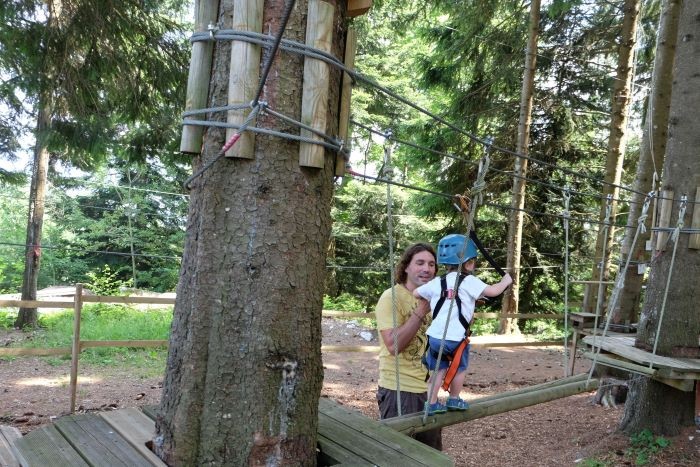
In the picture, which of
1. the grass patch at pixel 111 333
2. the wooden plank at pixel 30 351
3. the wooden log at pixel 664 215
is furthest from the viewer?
the grass patch at pixel 111 333

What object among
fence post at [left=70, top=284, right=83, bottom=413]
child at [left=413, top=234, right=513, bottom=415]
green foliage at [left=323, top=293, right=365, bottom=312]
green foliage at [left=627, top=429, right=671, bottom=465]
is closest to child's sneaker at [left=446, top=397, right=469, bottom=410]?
child at [left=413, top=234, right=513, bottom=415]

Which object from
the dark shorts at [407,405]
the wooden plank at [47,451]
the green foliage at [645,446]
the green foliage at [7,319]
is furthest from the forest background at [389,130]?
the green foliage at [7,319]

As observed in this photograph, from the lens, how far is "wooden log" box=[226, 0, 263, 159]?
160 centimetres

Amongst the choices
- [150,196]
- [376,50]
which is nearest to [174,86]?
[376,50]

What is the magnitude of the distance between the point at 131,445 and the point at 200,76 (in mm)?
1173

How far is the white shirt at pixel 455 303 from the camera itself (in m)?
2.73

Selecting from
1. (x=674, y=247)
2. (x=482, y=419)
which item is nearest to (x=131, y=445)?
(x=674, y=247)

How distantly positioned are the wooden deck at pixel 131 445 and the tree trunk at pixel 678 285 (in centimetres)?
294

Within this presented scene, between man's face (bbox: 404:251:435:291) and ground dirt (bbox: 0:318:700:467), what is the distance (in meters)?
2.40

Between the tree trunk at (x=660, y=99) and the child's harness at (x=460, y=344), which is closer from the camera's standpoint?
the child's harness at (x=460, y=344)

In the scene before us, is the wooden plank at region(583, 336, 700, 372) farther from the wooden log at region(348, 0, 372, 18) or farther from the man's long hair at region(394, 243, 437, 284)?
the wooden log at region(348, 0, 372, 18)

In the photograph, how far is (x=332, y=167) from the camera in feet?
5.90

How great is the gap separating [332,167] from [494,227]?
12503mm

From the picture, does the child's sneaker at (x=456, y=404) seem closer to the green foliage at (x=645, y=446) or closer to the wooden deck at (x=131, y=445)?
the wooden deck at (x=131, y=445)
